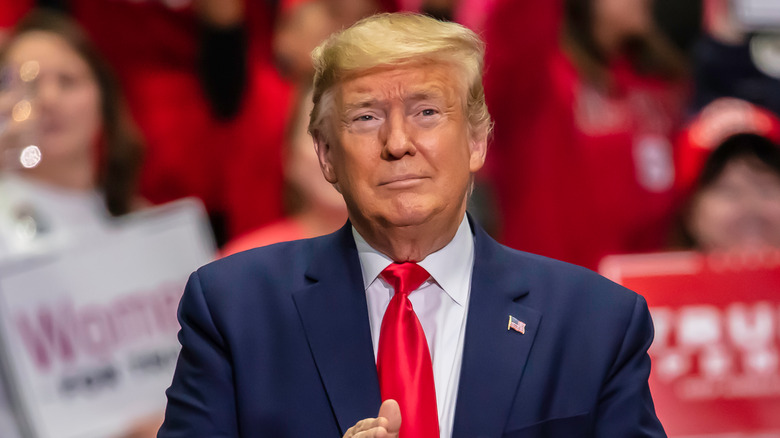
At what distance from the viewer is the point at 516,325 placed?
130 cm

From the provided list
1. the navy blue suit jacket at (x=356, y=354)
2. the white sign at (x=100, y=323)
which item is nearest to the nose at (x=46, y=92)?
the white sign at (x=100, y=323)

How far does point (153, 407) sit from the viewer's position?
3404mm

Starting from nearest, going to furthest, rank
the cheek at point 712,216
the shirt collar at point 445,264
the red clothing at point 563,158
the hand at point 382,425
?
1. the hand at point 382,425
2. the shirt collar at point 445,264
3. the red clothing at point 563,158
4. the cheek at point 712,216

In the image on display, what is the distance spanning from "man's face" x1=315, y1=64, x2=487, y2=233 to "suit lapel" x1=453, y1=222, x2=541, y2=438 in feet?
0.41

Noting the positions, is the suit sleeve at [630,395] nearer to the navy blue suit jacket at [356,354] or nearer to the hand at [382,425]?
the navy blue suit jacket at [356,354]

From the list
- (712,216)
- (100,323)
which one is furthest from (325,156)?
(712,216)

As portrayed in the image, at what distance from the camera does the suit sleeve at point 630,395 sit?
126cm

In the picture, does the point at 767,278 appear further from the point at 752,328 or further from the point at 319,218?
the point at 319,218

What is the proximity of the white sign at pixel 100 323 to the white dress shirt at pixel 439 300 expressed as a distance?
7.24 feet

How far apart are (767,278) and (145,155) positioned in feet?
7.96

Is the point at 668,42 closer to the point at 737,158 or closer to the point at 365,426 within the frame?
the point at 737,158

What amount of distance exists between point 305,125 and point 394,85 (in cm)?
222

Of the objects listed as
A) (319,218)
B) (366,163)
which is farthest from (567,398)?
(319,218)

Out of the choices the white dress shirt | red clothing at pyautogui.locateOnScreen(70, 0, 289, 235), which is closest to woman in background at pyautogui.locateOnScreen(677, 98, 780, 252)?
red clothing at pyautogui.locateOnScreen(70, 0, 289, 235)
